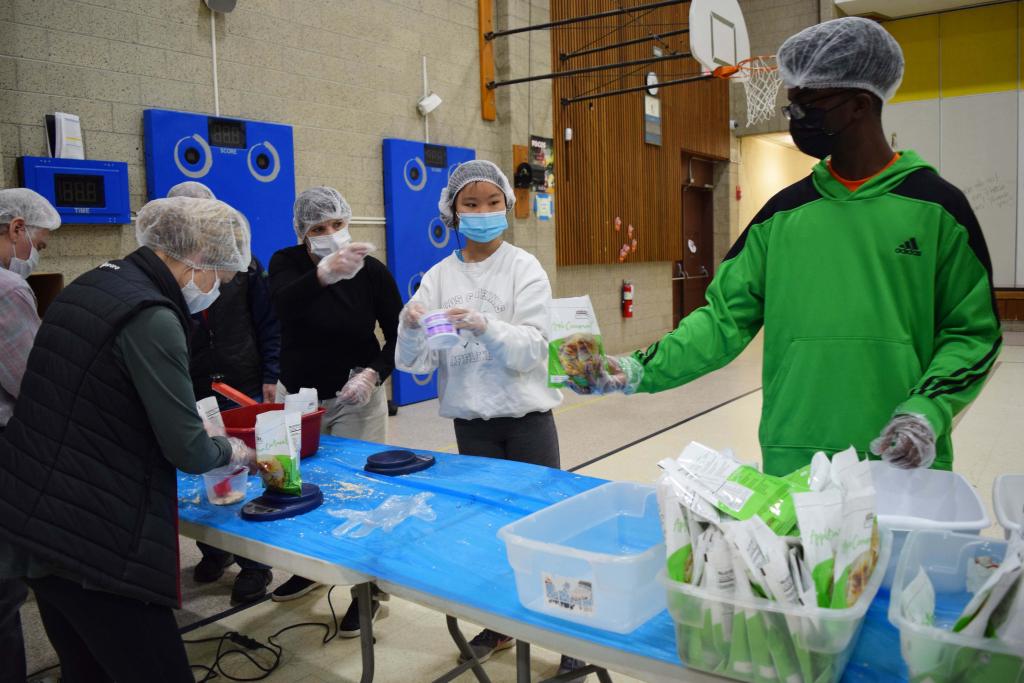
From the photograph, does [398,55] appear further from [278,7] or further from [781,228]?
[781,228]

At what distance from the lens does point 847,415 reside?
61.8 inches

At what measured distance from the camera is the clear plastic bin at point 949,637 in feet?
2.86

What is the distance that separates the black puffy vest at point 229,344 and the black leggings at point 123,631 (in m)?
1.35

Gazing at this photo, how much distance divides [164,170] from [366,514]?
3302 millimetres

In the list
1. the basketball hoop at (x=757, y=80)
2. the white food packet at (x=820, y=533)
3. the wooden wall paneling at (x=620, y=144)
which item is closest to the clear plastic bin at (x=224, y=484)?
the white food packet at (x=820, y=533)

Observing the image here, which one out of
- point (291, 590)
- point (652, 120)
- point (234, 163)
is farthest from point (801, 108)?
point (652, 120)

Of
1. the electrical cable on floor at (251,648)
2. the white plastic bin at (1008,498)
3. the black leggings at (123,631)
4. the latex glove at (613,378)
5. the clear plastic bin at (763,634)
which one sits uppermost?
the latex glove at (613,378)

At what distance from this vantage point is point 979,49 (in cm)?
945

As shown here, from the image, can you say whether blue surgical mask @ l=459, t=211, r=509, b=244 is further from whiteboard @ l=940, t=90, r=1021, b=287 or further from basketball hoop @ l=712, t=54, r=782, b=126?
whiteboard @ l=940, t=90, r=1021, b=287

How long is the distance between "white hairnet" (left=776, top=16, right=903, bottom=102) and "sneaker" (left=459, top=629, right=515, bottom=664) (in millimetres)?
1835

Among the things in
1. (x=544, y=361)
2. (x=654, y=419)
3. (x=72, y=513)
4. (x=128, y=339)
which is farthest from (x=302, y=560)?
(x=654, y=419)

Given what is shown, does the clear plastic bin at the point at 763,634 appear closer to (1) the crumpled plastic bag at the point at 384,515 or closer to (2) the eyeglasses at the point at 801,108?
(1) the crumpled plastic bag at the point at 384,515

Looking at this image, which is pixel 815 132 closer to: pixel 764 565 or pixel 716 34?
pixel 764 565

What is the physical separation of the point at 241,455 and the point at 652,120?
812 cm
